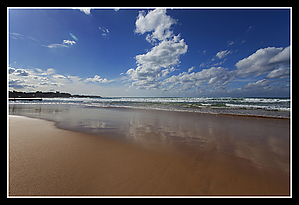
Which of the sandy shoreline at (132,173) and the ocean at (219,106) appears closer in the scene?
the sandy shoreline at (132,173)

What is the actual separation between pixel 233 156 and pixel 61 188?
3687mm

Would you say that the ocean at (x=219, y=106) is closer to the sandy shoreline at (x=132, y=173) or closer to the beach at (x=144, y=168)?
the beach at (x=144, y=168)

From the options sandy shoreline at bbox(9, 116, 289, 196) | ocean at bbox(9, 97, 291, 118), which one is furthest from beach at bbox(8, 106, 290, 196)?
ocean at bbox(9, 97, 291, 118)

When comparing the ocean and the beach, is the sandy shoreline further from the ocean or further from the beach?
the ocean

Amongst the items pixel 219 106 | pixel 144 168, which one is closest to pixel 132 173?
pixel 144 168

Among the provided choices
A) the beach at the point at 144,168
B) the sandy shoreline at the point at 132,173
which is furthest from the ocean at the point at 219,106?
the sandy shoreline at the point at 132,173

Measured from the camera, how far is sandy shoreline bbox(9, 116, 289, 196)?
1.77 m

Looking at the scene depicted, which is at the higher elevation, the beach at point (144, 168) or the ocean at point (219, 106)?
the ocean at point (219, 106)

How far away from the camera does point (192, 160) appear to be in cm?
265

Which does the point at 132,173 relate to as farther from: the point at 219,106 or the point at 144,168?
the point at 219,106

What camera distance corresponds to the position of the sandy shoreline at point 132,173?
5.80 ft
